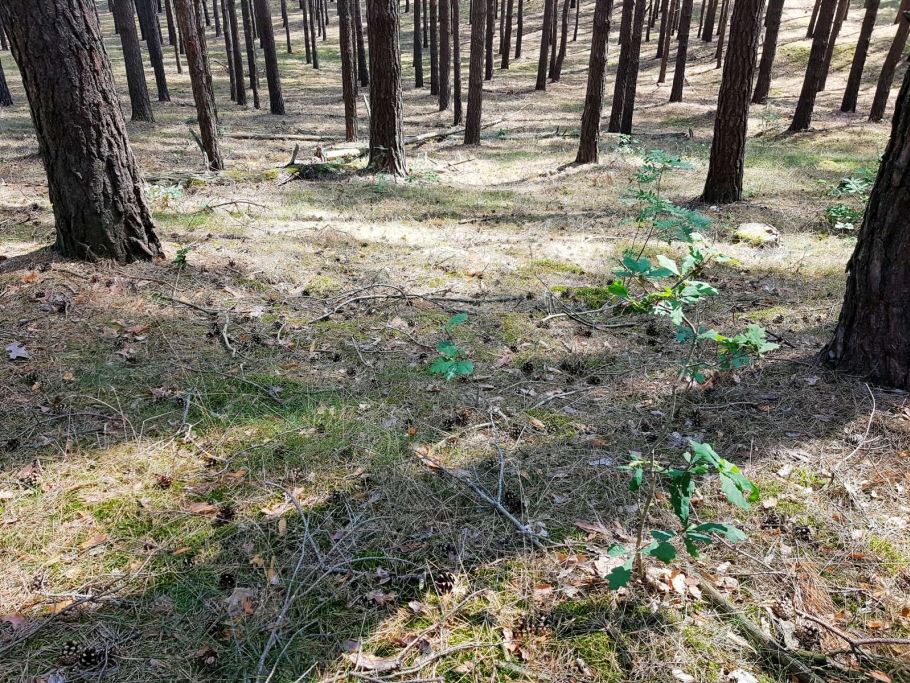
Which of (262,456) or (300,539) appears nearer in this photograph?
A: (300,539)

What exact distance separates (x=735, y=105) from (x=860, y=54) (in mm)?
10827

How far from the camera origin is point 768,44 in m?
15.7

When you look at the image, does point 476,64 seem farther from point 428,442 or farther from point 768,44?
point 428,442

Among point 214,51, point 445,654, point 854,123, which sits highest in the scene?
point 214,51

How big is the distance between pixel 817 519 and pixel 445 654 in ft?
6.32

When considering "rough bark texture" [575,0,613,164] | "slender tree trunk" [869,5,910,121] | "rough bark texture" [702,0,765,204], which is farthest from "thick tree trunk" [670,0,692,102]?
"rough bark texture" [702,0,765,204]

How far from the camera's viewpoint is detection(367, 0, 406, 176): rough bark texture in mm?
9383

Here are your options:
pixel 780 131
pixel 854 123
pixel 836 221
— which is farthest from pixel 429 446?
pixel 854 123

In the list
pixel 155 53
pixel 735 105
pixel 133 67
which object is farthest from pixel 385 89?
pixel 155 53

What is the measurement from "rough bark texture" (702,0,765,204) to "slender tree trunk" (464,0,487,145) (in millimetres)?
6174

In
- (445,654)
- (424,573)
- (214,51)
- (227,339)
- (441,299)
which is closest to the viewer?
(445,654)

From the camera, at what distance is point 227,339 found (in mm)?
4234

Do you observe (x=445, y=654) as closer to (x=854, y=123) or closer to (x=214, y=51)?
(x=854, y=123)

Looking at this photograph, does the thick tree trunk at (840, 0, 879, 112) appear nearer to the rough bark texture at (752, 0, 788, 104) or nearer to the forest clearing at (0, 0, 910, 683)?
the rough bark texture at (752, 0, 788, 104)
